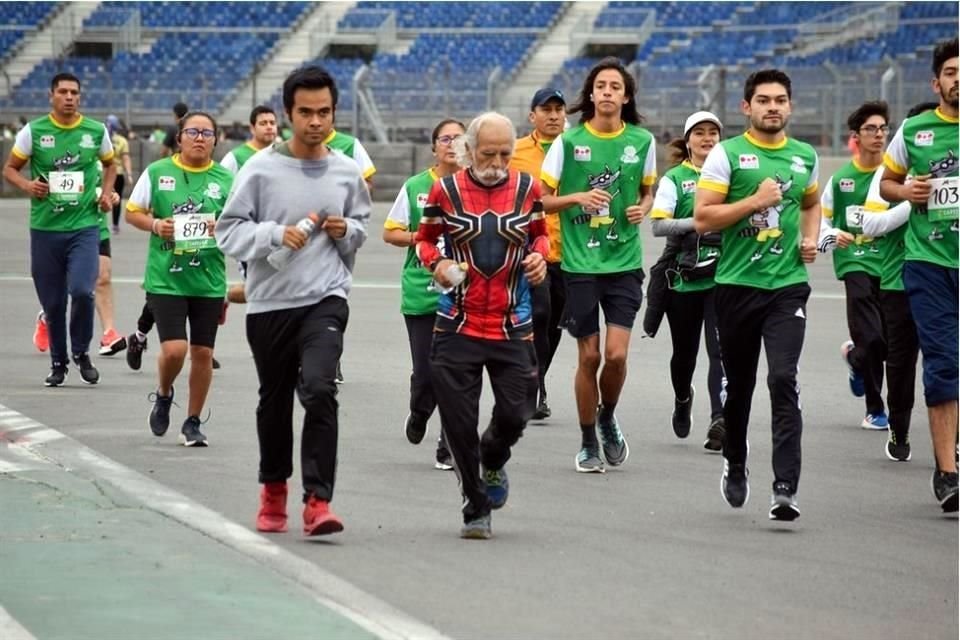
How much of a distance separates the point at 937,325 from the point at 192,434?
3859 millimetres

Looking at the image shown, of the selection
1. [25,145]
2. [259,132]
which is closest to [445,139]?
[259,132]

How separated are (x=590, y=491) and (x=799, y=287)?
1.38 metres

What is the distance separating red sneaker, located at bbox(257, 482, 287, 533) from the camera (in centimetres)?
774

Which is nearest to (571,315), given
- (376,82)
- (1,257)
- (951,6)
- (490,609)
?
(490,609)

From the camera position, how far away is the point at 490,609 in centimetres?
634

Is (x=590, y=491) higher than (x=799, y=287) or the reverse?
the reverse

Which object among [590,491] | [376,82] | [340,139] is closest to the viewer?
[590,491]

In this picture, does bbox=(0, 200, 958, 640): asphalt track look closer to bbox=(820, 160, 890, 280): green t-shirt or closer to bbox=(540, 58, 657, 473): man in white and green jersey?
bbox=(540, 58, 657, 473): man in white and green jersey

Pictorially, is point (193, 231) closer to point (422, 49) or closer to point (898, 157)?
point (898, 157)

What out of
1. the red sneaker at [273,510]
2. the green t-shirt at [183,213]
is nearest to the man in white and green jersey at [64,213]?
the green t-shirt at [183,213]

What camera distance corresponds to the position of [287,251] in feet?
25.3

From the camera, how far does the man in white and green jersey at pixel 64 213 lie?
508 inches

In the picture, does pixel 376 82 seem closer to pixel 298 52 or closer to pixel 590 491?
pixel 298 52

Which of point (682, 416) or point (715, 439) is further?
point (682, 416)
